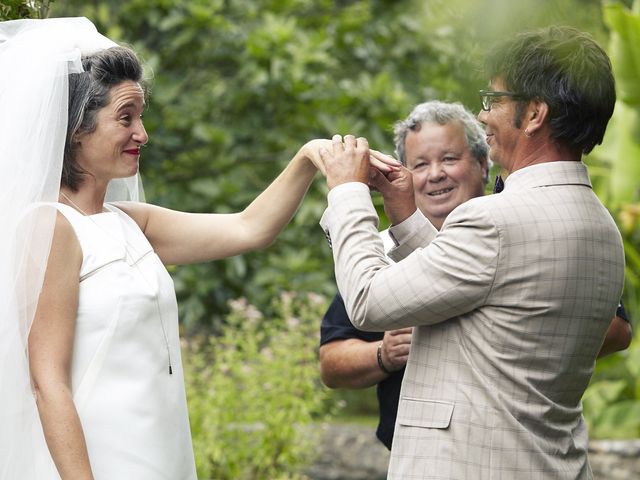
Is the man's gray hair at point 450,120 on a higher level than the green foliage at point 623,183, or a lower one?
higher

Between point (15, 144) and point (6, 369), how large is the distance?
554 mm

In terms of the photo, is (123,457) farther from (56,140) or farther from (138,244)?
(56,140)

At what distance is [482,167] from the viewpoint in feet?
10.9

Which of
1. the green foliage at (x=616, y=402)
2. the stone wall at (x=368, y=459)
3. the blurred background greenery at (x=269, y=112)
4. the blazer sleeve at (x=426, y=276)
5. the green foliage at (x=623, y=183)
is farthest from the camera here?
the blurred background greenery at (x=269, y=112)

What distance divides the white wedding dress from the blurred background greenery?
404 centimetres

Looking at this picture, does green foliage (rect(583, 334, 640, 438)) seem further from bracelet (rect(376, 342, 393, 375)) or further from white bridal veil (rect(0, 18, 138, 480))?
white bridal veil (rect(0, 18, 138, 480))

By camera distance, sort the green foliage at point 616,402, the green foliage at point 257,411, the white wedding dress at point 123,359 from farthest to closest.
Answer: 1. the green foliage at point 616,402
2. the green foliage at point 257,411
3. the white wedding dress at point 123,359

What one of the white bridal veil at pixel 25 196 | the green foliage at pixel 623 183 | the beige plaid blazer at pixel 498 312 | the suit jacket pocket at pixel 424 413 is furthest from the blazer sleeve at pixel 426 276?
the green foliage at pixel 623 183

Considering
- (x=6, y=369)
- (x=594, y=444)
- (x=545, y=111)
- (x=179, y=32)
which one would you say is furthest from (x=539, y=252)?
(x=179, y=32)

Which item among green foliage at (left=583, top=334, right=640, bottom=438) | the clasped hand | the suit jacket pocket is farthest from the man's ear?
green foliage at (left=583, top=334, right=640, bottom=438)

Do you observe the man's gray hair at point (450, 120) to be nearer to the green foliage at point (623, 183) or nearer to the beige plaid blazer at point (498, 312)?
the beige plaid blazer at point (498, 312)

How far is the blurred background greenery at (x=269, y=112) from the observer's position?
22.7ft

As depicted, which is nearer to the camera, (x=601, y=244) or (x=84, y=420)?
(x=601, y=244)

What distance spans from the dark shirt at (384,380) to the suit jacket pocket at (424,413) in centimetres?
66
